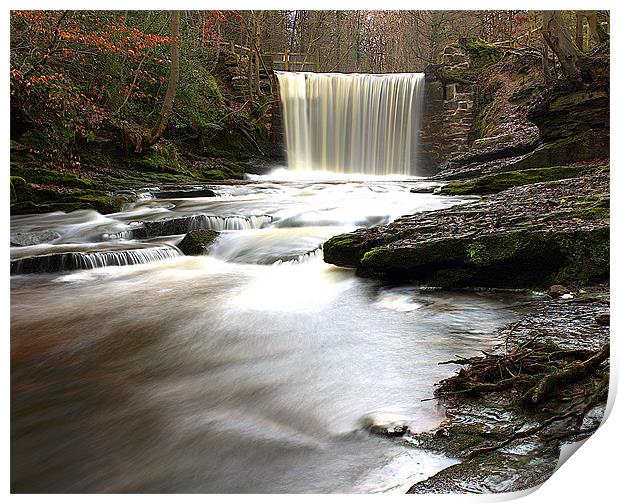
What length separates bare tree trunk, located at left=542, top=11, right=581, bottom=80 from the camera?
125 inches

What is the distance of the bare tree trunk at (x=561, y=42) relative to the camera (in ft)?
10.4

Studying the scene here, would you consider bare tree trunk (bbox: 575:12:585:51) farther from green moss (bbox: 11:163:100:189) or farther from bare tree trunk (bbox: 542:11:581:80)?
green moss (bbox: 11:163:100:189)

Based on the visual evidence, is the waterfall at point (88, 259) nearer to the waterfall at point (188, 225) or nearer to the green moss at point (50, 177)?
the waterfall at point (188, 225)

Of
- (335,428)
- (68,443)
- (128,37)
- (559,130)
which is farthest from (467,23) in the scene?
(68,443)

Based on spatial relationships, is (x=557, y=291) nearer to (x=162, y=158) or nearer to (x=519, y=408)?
(x=519, y=408)

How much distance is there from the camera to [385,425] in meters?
A: 1.64

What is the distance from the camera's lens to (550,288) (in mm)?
2506

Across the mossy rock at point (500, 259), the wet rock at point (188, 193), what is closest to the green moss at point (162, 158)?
the wet rock at point (188, 193)

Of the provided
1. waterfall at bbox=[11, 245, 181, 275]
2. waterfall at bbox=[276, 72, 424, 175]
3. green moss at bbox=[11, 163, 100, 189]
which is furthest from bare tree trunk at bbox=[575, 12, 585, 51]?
green moss at bbox=[11, 163, 100, 189]

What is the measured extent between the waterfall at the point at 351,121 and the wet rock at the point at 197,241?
0.88 metres

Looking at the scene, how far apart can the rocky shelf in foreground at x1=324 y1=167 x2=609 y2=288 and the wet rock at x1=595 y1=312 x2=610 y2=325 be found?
0.94ft

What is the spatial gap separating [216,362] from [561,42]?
10.3 feet
